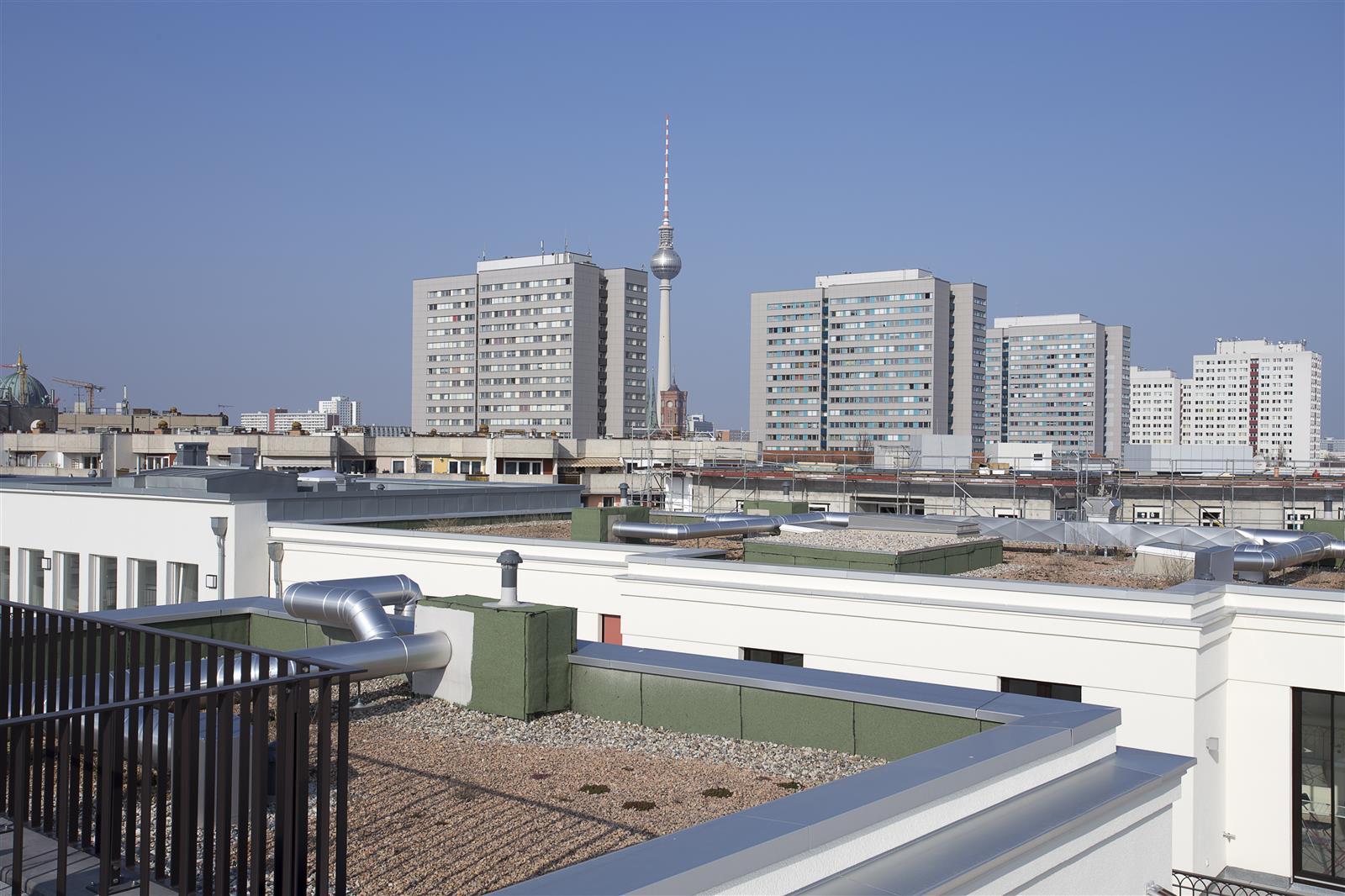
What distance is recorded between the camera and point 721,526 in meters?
22.5

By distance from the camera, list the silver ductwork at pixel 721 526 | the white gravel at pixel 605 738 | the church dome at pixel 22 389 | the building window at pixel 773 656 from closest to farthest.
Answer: the white gravel at pixel 605 738, the building window at pixel 773 656, the silver ductwork at pixel 721 526, the church dome at pixel 22 389

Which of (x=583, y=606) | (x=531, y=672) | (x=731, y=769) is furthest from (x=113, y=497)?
(x=731, y=769)

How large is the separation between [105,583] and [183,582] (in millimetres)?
2884

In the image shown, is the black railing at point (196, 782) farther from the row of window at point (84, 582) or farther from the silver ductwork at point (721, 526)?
the row of window at point (84, 582)

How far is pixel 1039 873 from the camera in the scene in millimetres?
6094

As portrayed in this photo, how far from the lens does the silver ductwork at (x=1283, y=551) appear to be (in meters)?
16.0

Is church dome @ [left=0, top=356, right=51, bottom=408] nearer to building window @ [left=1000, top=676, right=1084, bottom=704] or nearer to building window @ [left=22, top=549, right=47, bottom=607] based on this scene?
building window @ [left=22, top=549, right=47, bottom=607]

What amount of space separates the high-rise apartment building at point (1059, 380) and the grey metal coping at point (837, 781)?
6993 inches

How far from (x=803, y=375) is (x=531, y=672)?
6288 inches

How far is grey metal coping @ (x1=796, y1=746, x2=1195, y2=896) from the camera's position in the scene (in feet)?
17.1

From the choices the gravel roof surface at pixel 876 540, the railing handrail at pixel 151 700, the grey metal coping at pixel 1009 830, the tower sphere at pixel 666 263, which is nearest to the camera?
the railing handrail at pixel 151 700

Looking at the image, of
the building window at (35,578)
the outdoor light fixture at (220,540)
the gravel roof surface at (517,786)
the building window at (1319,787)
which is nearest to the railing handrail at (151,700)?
the gravel roof surface at (517,786)

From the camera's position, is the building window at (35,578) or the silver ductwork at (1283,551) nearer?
the silver ductwork at (1283,551)

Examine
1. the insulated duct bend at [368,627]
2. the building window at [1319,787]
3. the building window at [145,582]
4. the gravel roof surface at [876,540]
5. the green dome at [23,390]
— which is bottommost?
the building window at [1319,787]
